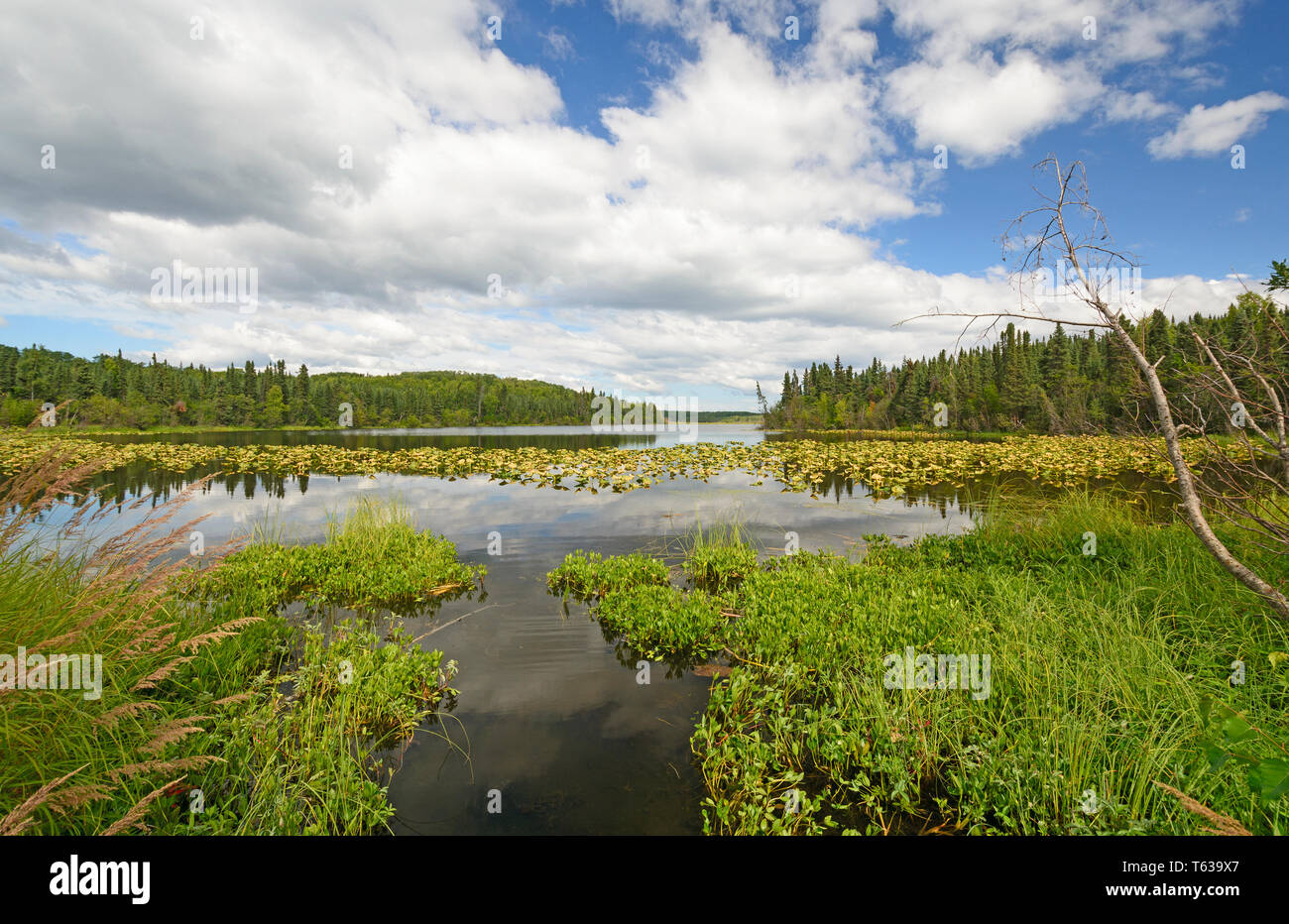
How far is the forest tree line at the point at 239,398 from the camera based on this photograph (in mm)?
76938

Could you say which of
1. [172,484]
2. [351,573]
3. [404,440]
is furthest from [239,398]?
[351,573]

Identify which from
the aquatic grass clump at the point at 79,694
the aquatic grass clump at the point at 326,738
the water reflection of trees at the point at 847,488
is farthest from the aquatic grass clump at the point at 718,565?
the water reflection of trees at the point at 847,488

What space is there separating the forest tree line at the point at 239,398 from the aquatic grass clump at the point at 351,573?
48180 mm

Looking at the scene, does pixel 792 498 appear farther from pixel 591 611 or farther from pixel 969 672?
pixel 969 672

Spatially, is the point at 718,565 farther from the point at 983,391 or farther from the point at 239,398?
the point at 239,398

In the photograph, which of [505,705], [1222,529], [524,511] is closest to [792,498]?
[524,511]

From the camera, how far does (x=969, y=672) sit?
18.6 ft

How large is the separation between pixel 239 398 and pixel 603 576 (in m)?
131

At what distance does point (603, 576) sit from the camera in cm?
1023

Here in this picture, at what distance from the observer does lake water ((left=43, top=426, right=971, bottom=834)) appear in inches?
179

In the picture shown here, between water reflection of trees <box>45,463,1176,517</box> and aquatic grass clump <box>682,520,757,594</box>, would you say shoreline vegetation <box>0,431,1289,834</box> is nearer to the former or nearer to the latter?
aquatic grass clump <box>682,520,757,594</box>

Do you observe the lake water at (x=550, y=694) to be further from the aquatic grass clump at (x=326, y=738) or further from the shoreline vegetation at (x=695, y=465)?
the shoreline vegetation at (x=695, y=465)

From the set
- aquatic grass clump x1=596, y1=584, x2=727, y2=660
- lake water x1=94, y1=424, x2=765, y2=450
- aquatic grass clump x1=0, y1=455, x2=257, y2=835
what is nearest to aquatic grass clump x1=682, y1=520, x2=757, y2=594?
aquatic grass clump x1=596, y1=584, x2=727, y2=660

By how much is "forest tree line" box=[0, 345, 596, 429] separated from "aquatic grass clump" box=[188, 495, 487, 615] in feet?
158
